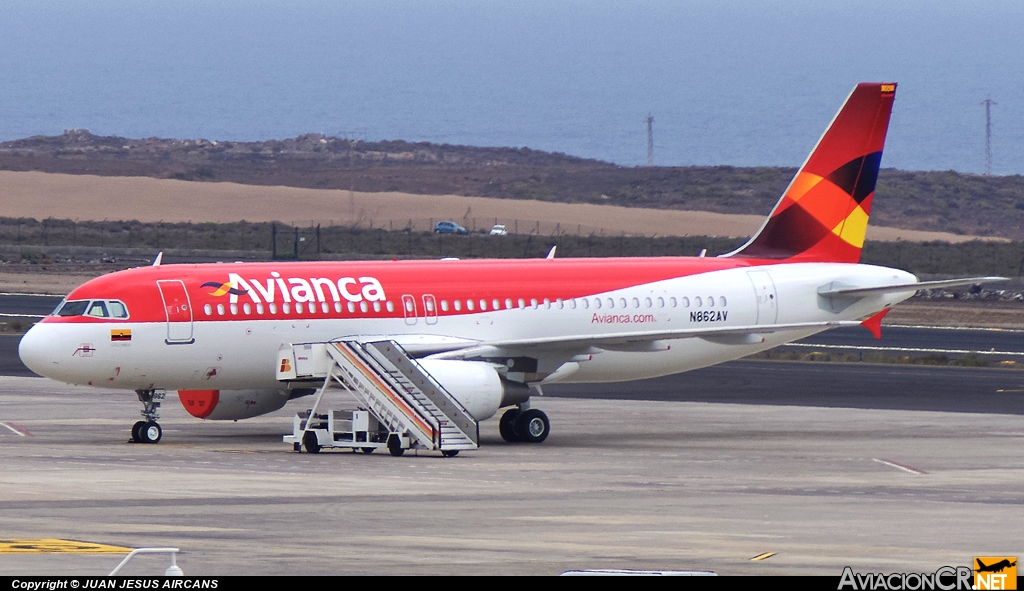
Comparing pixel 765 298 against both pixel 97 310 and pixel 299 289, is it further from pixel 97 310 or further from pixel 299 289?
pixel 97 310

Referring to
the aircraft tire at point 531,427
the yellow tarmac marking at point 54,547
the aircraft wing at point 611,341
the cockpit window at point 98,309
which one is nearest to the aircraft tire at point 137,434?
the cockpit window at point 98,309

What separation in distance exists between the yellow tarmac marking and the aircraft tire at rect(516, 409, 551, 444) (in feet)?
57.7

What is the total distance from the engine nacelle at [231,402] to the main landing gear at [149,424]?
1883 millimetres

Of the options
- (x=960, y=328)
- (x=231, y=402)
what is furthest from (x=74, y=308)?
(x=960, y=328)

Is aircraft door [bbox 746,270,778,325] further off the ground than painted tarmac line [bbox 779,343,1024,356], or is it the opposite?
aircraft door [bbox 746,270,778,325]

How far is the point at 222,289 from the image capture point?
35031mm

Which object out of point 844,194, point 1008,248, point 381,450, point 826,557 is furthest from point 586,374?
point 1008,248

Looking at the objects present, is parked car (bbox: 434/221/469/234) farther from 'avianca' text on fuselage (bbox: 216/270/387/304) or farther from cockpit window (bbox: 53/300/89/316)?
cockpit window (bbox: 53/300/89/316)

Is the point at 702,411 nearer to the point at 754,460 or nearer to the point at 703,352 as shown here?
the point at 703,352

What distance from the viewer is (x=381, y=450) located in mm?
34000

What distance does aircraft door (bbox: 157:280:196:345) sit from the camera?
1348 inches

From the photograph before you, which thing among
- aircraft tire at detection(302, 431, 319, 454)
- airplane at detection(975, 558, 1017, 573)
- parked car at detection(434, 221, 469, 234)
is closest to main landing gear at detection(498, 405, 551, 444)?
aircraft tire at detection(302, 431, 319, 454)

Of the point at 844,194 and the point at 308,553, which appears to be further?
the point at 844,194

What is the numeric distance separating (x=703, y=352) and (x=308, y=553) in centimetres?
2215
